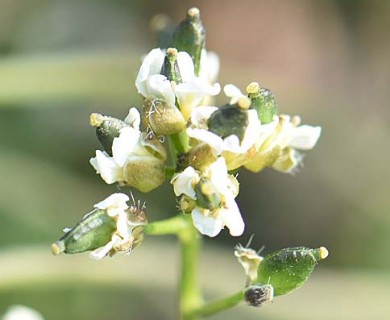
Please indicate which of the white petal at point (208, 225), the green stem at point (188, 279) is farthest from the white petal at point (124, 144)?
the green stem at point (188, 279)

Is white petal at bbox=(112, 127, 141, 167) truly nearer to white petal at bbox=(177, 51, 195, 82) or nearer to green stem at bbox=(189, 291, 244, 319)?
white petal at bbox=(177, 51, 195, 82)

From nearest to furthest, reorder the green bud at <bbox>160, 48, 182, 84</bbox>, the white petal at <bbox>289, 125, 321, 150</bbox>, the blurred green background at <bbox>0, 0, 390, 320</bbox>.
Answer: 1. the green bud at <bbox>160, 48, 182, 84</bbox>
2. the white petal at <bbox>289, 125, 321, 150</bbox>
3. the blurred green background at <bbox>0, 0, 390, 320</bbox>

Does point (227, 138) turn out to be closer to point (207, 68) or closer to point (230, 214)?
point (230, 214)

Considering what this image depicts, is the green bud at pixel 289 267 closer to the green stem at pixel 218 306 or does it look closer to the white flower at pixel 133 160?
the green stem at pixel 218 306

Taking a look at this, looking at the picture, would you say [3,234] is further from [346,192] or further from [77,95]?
[346,192]

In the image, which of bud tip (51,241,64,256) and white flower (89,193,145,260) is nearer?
bud tip (51,241,64,256)

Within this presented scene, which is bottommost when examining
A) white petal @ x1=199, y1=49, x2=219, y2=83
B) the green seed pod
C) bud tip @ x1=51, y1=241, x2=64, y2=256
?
bud tip @ x1=51, y1=241, x2=64, y2=256

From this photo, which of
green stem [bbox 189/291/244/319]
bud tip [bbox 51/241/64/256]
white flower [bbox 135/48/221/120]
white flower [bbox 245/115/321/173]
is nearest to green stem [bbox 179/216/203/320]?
green stem [bbox 189/291/244/319]

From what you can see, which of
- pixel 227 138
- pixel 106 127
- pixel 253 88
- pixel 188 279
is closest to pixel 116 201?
pixel 106 127
